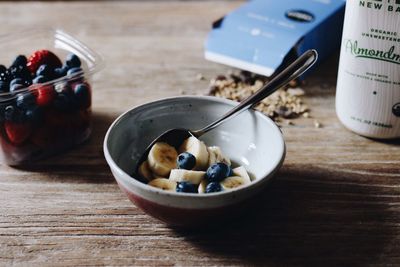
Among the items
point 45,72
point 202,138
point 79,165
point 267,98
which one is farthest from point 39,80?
point 267,98

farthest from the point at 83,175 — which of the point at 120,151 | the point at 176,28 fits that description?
the point at 176,28

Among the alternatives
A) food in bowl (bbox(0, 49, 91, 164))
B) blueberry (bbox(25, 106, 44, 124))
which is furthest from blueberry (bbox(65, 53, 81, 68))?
blueberry (bbox(25, 106, 44, 124))

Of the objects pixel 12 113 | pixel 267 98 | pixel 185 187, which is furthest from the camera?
pixel 267 98

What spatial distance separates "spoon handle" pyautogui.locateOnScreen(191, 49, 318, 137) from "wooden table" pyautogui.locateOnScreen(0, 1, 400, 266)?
0.12 metres

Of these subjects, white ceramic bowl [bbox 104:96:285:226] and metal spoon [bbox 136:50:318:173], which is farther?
metal spoon [bbox 136:50:318:173]

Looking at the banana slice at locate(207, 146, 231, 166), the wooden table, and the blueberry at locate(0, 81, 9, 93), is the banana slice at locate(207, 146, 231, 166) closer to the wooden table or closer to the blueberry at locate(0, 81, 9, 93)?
the wooden table

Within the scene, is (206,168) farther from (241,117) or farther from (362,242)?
(362,242)

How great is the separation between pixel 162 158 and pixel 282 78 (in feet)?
0.64

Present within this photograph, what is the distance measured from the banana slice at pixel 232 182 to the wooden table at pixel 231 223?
0.05 m

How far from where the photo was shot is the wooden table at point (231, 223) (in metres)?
0.66

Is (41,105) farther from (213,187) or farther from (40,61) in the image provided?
(213,187)

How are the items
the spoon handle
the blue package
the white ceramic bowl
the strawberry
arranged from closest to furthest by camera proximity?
the white ceramic bowl
the spoon handle
the strawberry
the blue package

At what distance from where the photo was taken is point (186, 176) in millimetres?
702

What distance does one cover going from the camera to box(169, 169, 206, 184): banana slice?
702 millimetres
